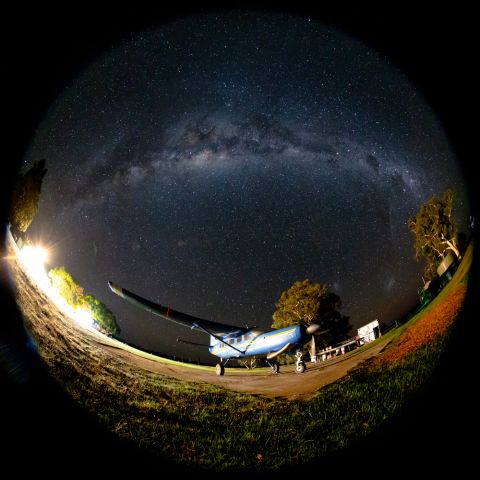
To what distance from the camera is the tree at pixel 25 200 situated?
5938mm

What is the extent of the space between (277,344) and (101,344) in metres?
4.21

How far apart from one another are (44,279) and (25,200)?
2050 millimetres

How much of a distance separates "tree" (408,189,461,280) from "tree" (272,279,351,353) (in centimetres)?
206

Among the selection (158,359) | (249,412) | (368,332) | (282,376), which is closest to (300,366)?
(282,376)

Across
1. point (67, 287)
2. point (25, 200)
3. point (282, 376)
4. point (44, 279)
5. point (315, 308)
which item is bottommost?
point (282, 376)

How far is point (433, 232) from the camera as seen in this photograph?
5.16 meters

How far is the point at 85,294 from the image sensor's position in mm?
5395

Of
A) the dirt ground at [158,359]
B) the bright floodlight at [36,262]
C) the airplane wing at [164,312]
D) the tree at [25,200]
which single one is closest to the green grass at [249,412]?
the dirt ground at [158,359]

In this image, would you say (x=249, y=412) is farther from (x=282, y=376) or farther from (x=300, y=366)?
(x=300, y=366)

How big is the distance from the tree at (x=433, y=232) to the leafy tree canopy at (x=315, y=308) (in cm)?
Result: 205

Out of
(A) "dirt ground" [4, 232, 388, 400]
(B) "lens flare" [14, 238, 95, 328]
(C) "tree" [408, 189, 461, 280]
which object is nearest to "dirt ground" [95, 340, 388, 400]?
(A) "dirt ground" [4, 232, 388, 400]

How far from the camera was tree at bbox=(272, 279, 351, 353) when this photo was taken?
504cm

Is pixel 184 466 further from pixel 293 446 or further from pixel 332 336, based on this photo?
pixel 332 336

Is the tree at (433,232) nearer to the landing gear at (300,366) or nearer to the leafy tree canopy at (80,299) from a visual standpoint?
the landing gear at (300,366)
